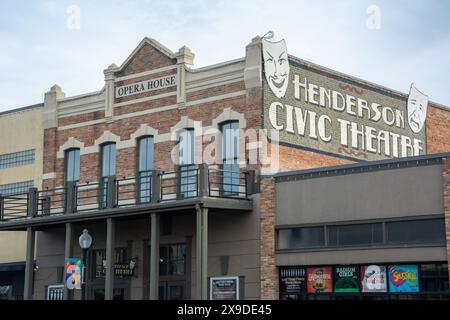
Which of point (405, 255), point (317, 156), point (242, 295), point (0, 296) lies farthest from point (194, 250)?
point (0, 296)

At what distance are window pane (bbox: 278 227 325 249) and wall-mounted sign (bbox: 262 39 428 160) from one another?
3220 millimetres

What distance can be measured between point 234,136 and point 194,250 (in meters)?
3.79

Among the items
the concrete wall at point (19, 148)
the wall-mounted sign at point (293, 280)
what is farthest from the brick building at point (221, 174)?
the concrete wall at point (19, 148)

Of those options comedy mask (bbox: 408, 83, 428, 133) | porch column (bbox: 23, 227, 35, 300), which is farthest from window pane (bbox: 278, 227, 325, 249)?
comedy mask (bbox: 408, 83, 428, 133)

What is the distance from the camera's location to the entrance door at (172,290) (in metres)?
24.9

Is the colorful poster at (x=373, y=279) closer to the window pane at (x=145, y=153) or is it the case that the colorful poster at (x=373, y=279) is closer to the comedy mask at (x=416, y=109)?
the window pane at (x=145, y=153)

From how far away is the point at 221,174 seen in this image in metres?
24.9

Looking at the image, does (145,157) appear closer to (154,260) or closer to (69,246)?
(69,246)

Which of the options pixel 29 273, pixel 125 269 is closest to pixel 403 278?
pixel 125 269

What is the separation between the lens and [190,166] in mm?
25688

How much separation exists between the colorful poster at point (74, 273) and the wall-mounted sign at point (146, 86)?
703 centimetres

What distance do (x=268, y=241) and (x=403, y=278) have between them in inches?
173
